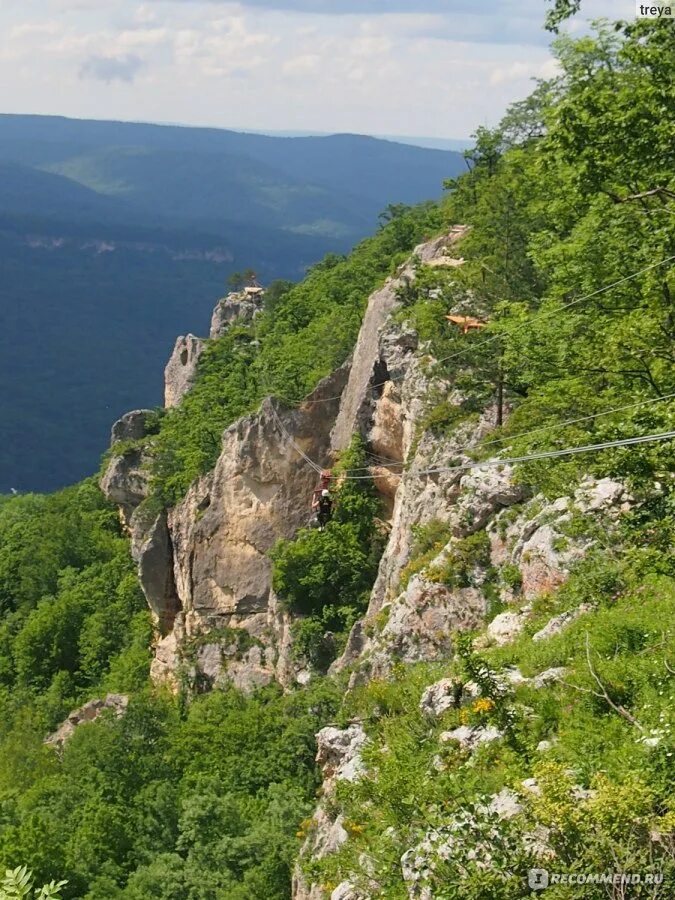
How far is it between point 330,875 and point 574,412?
9.99m

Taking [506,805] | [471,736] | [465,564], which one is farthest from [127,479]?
[506,805]

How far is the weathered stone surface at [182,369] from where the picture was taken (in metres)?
62.3

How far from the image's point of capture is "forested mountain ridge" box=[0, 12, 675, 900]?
1039 centimetres

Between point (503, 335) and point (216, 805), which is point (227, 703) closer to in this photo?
point (216, 805)

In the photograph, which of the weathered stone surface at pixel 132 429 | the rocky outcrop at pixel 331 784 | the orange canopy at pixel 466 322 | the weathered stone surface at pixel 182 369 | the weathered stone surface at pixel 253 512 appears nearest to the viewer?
the rocky outcrop at pixel 331 784

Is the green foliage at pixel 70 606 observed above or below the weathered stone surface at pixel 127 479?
below

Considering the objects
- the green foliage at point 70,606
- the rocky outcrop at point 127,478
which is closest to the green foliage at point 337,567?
the green foliage at point 70,606

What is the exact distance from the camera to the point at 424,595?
20.5 m

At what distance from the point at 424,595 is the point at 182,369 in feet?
151

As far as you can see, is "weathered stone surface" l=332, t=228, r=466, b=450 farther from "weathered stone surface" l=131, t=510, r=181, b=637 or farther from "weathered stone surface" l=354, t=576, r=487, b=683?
"weathered stone surface" l=354, t=576, r=487, b=683

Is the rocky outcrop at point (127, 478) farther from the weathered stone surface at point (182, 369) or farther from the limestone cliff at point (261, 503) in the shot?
the limestone cliff at point (261, 503)

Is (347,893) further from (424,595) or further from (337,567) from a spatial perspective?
(337,567)

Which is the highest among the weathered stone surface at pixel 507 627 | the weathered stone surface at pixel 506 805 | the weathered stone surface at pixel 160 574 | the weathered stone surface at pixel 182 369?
the weathered stone surface at pixel 506 805

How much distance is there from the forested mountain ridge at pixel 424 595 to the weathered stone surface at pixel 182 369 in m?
7.92
